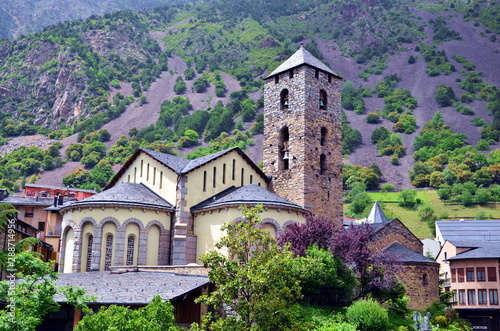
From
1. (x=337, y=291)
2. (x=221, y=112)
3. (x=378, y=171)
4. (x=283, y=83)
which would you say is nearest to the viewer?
(x=337, y=291)

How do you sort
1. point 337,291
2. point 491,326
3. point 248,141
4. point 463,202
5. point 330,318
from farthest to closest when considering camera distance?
1. point 248,141
2. point 463,202
3. point 491,326
4. point 337,291
5. point 330,318

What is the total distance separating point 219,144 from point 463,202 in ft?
233

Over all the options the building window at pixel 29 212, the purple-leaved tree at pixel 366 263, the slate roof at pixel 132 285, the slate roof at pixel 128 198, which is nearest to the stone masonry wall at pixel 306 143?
the purple-leaved tree at pixel 366 263

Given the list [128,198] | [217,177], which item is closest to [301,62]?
[217,177]

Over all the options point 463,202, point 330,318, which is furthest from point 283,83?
point 463,202

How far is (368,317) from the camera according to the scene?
32.2 metres

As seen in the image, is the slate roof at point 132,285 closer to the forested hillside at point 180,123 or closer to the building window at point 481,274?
the building window at point 481,274

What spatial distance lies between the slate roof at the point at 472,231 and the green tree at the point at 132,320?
50059 millimetres

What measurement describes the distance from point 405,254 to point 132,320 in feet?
100

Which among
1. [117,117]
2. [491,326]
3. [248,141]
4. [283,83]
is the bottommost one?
[491,326]

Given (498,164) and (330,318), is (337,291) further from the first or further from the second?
(498,164)

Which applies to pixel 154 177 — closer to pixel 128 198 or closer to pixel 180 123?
pixel 128 198

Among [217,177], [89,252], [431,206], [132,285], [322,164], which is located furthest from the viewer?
[431,206]

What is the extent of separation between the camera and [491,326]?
185ft
